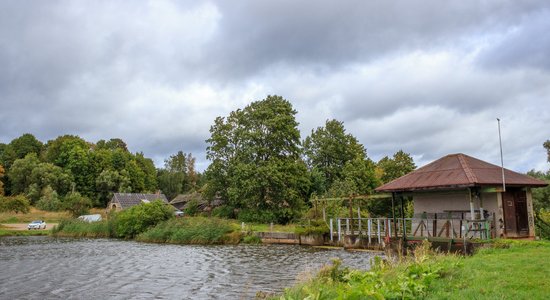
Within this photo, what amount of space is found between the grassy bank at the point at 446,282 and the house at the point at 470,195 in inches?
284

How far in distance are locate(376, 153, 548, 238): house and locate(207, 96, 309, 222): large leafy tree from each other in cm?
2217

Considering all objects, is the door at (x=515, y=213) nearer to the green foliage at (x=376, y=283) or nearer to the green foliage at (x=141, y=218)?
the green foliage at (x=376, y=283)

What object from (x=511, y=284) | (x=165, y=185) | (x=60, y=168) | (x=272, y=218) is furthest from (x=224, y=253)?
(x=165, y=185)

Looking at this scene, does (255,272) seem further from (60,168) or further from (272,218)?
(60,168)

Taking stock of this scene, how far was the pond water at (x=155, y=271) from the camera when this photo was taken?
14.8 meters

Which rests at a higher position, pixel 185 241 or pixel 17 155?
pixel 17 155

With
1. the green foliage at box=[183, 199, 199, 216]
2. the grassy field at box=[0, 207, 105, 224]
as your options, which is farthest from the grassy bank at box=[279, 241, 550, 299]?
the grassy field at box=[0, 207, 105, 224]

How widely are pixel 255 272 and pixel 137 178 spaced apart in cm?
7459

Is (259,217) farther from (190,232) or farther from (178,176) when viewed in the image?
(178,176)

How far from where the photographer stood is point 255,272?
18781 millimetres

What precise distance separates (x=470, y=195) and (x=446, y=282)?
37.4 feet

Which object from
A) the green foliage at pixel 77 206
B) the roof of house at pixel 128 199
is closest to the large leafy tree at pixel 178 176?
the roof of house at pixel 128 199

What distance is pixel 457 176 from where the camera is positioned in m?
20.3

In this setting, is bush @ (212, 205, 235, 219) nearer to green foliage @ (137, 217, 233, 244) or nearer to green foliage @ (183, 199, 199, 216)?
green foliage @ (183, 199, 199, 216)
